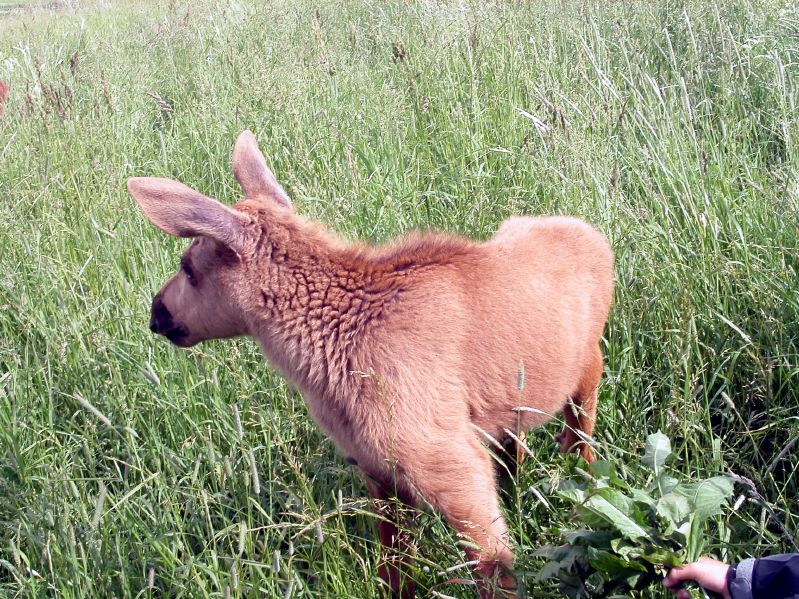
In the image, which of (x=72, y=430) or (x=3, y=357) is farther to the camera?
(x=3, y=357)

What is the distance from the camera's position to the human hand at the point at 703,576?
2.00 m

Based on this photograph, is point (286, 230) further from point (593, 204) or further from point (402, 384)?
point (593, 204)

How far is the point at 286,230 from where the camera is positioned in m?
2.83

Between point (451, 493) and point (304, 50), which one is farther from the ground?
point (304, 50)

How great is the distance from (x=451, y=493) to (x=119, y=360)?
1671 mm

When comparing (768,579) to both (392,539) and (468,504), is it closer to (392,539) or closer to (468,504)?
(468,504)

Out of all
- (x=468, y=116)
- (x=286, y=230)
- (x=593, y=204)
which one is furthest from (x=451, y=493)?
(x=468, y=116)

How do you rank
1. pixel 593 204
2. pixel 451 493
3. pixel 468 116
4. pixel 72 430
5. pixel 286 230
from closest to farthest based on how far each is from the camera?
pixel 451 493 < pixel 286 230 < pixel 72 430 < pixel 593 204 < pixel 468 116

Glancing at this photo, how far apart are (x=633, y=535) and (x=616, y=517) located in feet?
0.19

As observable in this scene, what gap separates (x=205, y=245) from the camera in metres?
2.82

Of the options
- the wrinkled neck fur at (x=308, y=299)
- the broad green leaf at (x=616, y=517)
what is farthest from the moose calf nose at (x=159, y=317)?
the broad green leaf at (x=616, y=517)

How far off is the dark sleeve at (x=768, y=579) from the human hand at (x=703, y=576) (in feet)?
0.13

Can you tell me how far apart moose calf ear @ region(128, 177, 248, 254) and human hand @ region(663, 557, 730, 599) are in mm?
1623

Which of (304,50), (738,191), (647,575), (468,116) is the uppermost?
(304,50)
